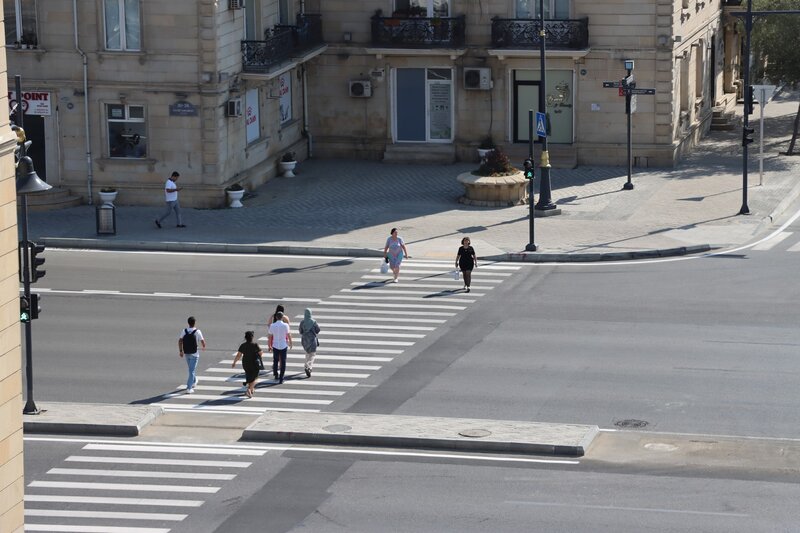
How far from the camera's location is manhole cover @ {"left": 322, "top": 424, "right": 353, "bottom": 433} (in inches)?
996

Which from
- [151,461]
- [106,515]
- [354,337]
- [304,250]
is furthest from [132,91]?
[106,515]

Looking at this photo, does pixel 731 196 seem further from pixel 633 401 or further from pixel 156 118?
pixel 633 401

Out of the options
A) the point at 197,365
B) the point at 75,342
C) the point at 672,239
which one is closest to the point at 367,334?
the point at 197,365

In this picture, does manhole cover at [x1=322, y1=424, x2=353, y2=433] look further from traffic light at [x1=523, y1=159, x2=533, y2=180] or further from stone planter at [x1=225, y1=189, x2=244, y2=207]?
stone planter at [x1=225, y1=189, x2=244, y2=207]

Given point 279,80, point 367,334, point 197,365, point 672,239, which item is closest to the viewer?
point 197,365

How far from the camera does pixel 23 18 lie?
144 ft

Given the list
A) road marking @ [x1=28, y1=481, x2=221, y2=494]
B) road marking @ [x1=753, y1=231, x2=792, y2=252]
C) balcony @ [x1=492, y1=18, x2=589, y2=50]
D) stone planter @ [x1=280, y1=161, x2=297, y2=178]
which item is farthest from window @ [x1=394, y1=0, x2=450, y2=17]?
road marking @ [x1=28, y1=481, x2=221, y2=494]

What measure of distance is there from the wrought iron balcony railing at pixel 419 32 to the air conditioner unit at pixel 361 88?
1.34 meters

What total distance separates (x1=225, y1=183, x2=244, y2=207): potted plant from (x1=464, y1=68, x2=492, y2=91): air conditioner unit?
9844mm

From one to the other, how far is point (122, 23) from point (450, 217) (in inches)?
417

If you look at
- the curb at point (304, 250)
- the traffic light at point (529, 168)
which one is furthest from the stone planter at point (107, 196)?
the traffic light at point (529, 168)

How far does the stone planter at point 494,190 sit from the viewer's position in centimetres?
4469

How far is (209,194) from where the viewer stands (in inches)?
1738

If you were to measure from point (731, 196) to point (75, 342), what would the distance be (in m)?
22.1
